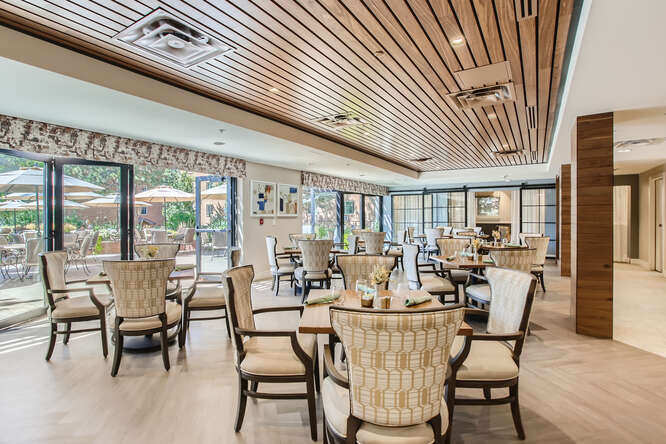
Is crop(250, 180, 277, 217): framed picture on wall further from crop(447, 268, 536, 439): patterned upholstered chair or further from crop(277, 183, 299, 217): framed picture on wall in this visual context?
crop(447, 268, 536, 439): patterned upholstered chair

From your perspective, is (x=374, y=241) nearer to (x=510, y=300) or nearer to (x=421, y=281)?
(x=421, y=281)

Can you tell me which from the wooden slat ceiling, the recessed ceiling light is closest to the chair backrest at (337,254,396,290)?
the wooden slat ceiling

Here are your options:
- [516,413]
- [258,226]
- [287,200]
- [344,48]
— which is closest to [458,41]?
[344,48]

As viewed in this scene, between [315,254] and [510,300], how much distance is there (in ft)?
10.5

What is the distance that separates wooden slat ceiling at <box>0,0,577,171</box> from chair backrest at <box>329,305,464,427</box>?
6.52ft

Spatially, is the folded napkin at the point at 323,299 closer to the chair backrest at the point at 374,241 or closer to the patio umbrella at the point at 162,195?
→ the chair backrest at the point at 374,241

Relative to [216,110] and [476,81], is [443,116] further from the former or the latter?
[216,110]

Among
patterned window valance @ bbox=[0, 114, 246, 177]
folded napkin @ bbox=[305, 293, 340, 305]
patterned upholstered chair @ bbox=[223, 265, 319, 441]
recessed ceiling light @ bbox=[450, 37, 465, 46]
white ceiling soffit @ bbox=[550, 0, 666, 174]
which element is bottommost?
patterned upholstered chair @ bbox=[223, 265, 319, 441]

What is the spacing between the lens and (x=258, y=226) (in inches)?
292

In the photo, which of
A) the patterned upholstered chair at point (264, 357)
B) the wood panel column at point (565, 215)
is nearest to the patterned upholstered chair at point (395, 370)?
the patterned upholstered chair at point (264, 357)

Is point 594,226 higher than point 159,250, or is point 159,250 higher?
point 594,226

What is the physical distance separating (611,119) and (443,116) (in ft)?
6.05

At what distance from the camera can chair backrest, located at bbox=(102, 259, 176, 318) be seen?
2.93 m

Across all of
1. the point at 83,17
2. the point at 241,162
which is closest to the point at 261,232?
the point at 241,162
